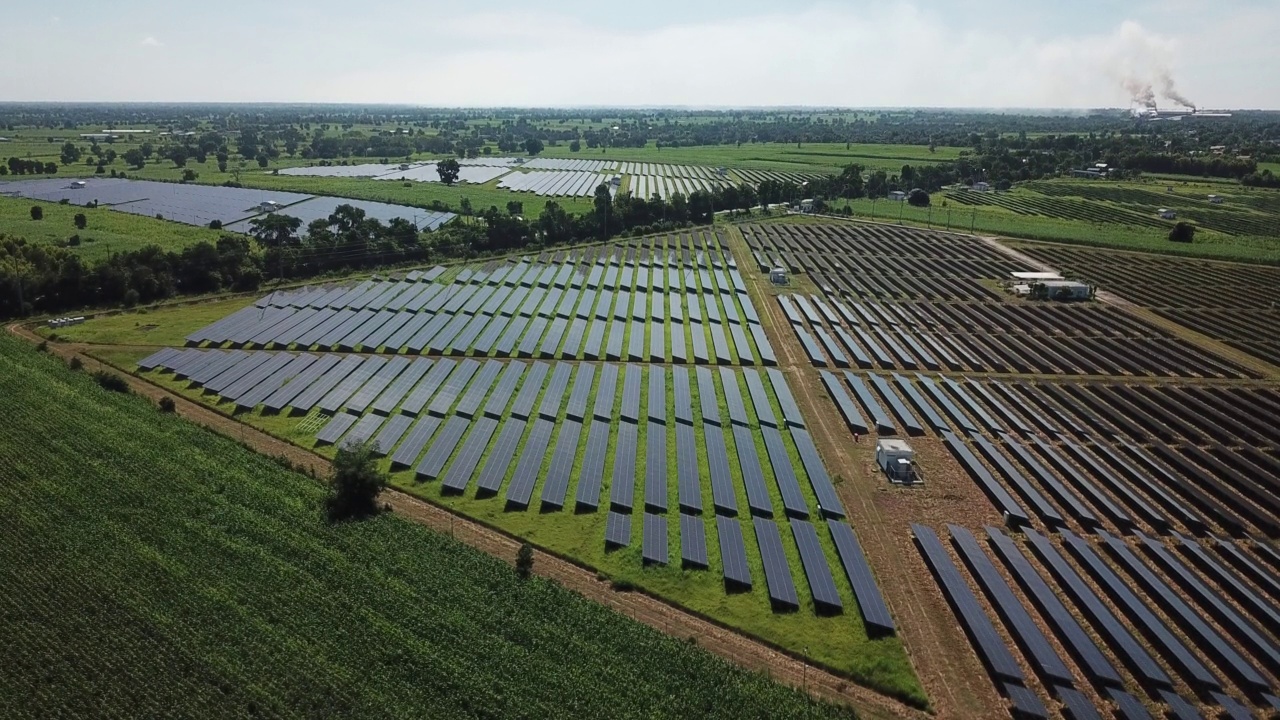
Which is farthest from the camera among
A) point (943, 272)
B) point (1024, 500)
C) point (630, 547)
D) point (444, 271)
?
point (943, 272)

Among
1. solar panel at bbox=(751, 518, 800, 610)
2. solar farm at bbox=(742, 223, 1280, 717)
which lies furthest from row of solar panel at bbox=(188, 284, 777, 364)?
solar panel at bbox=(751, 518, 800, 610)

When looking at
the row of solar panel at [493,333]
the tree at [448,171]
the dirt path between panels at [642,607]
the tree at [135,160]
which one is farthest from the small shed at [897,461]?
the tree at [135,160]

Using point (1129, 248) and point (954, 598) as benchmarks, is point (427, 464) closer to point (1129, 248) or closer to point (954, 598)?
point (954, 598)

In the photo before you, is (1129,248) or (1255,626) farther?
(1129,248)

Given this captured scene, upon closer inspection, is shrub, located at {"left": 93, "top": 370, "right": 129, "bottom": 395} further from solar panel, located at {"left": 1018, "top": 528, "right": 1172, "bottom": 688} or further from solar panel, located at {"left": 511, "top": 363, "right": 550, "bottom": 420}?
solar panel, located at {"left": 1018, "top": 528, "right": 1172, "bottom": 688}

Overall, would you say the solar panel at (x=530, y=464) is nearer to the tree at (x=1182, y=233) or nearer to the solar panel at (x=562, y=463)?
the solar panel at (x=562, y=463)

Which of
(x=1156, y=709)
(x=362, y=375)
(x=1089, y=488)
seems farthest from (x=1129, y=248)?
(x=362, y=375)

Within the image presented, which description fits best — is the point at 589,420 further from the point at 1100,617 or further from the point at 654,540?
the point at 1100,617
